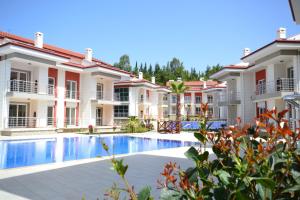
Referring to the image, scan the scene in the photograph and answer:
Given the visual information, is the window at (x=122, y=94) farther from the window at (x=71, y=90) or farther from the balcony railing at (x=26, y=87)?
the balcony railing at (x=26, y=87)

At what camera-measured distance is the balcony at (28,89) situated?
1958 centimetres

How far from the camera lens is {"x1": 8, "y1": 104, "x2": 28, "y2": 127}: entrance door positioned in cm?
2020

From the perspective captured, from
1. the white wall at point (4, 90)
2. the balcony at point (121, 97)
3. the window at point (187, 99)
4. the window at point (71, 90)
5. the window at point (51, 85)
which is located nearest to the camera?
the white wall at point (4, 90)

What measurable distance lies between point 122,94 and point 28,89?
1350 cm

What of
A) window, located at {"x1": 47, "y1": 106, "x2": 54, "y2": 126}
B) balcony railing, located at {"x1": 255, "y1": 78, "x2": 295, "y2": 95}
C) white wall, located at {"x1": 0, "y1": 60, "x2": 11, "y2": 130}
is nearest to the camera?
balcony railing, located at {"x1": 255, "y1": 78, "x2": 295, "y2": 95}

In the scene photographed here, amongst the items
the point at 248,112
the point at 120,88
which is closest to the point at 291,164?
the point at 248,112

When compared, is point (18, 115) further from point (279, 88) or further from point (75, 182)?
point (279, 88)

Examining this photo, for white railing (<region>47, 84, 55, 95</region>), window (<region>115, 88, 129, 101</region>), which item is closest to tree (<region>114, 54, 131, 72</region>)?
window (<region>115, 88, 129, 101</region>)

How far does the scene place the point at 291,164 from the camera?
1.22 meters

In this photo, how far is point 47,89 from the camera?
71.0 feet

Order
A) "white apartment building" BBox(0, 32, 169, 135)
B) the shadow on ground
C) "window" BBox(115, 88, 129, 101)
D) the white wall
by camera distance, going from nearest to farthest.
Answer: the shadow on ground → the white wall → "white apartment building" BBox(0, 32, 169, 135) → "window" BBox(115, 88, 129, 101)

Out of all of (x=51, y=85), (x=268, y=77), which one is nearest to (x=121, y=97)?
(x=51, y=85)

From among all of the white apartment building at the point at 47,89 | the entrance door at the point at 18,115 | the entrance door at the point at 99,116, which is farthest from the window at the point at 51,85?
the entrance door at the point at 99,116

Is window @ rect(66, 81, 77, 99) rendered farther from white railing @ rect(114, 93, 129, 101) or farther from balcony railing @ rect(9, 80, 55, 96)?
white railing @ rect(114, 93, 129, 101)
